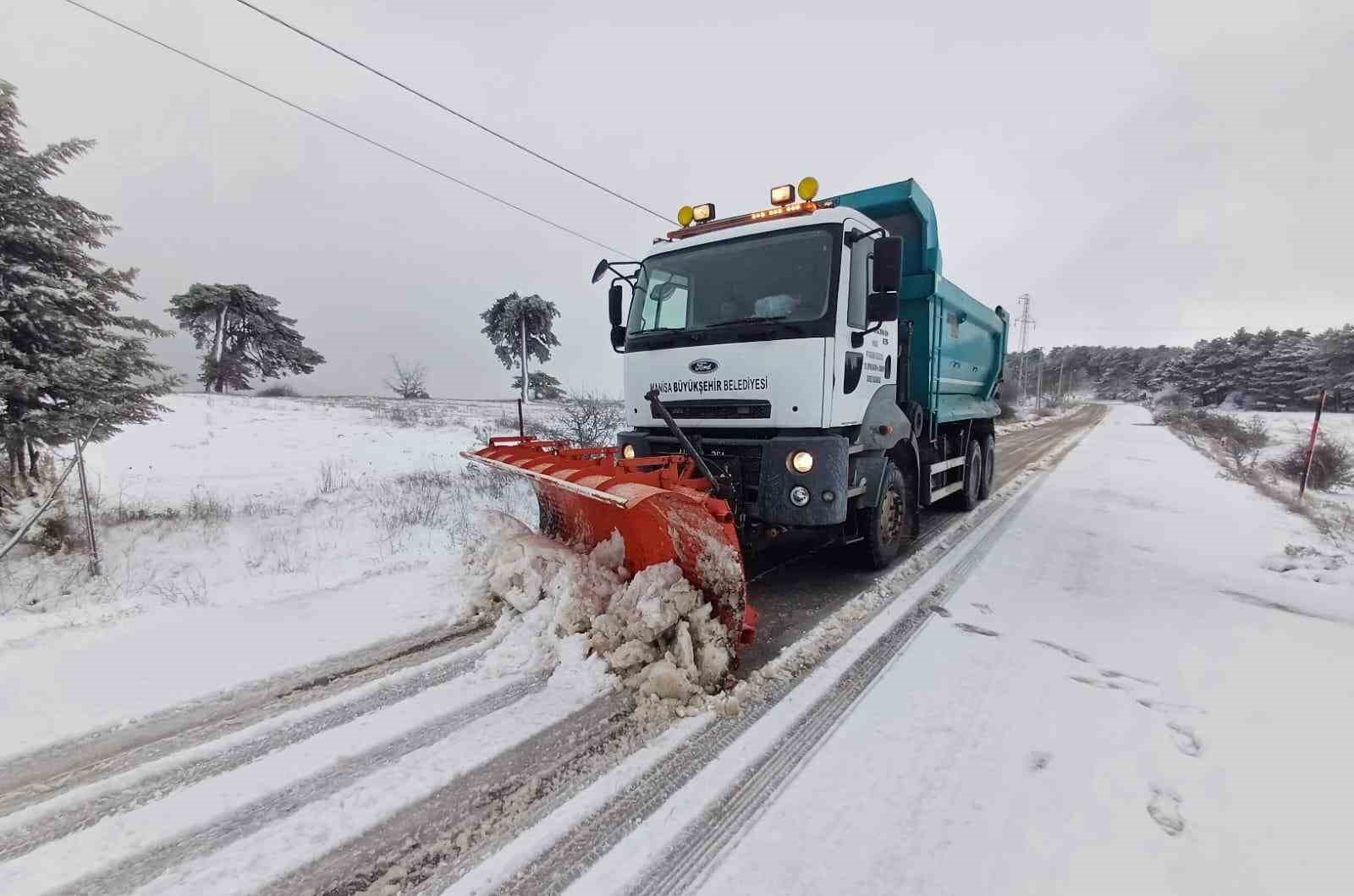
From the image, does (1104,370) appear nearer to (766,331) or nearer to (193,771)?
(766,331)

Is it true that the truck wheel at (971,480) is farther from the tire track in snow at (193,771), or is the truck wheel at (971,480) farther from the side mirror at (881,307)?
the tire track in snow at (193,771)

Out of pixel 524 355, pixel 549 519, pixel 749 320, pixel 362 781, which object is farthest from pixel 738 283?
pixel 524 355

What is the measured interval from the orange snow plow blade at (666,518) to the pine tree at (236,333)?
3168 cm

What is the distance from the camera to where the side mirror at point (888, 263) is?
13.1ft

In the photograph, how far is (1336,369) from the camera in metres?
38.2

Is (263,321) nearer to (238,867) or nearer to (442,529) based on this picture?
(442,529)

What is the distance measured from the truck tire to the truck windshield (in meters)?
1.77

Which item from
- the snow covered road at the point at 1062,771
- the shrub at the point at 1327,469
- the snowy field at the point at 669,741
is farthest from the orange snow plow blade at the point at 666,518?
the shrub at the point at 1327,469

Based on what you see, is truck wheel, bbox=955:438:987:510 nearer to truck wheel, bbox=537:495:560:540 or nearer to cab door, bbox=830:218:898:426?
cab door, bbox=830:218:898:426

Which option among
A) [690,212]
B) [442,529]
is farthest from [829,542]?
[442,529]

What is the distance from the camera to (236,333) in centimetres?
2794

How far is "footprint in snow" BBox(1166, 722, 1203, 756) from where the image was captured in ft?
7.80

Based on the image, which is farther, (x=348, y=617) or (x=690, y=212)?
(x=690, y=212)

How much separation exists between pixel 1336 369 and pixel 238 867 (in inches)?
2376
